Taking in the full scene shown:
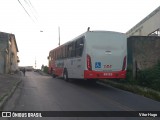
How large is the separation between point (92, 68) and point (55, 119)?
33.7 ft

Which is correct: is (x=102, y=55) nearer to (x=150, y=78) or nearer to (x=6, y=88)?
(x=150, y=78)

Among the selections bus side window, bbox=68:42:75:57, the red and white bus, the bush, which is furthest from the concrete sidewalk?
the bush

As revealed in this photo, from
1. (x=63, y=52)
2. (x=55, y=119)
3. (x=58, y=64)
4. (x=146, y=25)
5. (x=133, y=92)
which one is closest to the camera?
(x=55, y=119)

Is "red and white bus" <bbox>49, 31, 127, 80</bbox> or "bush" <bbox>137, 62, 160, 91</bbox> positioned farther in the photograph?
"bush" <bbox>137, 62, 160, 91</bbox>

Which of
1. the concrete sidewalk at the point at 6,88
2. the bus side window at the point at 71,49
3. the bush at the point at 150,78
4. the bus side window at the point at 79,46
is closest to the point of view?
the concrete sidewalk at the point at 6,88

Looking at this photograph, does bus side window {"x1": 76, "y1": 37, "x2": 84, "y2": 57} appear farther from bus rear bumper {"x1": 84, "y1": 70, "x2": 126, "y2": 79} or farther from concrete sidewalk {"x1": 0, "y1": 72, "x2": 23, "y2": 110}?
concrete sidewalk {"x1": 0, "y1": 72, "x2": 23, "y2": 110}

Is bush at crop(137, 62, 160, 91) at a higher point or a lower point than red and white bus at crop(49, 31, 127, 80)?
lower

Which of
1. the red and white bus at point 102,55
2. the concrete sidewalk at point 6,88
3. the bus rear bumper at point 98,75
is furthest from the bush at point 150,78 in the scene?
the concrete sidewalk at point 6,88

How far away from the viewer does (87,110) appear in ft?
39.3

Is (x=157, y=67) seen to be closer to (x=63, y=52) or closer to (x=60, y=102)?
Result: (x=63, y=52)

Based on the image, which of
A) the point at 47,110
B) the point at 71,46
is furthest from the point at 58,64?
the point at 47,110

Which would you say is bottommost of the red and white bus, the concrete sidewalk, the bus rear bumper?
the concrete sidewalk

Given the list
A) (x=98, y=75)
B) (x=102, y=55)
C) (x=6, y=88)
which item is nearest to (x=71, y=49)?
(x=102, y=55)

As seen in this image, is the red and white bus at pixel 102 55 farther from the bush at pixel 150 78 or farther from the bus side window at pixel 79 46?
the bush at pixel 150 78
